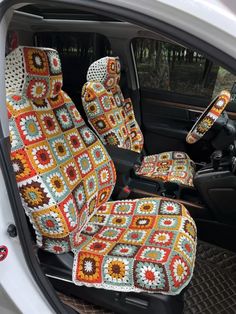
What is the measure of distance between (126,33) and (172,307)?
2089mm

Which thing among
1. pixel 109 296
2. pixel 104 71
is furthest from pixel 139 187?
pixel 109 296

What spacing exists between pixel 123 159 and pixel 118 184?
149 mm

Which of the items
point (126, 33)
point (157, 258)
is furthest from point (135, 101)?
point (157, 258)

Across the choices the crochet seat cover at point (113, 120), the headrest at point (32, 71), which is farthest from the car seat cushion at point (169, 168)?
the headrest at point (32, 71)

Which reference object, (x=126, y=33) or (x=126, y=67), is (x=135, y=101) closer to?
(x=126, y=67)

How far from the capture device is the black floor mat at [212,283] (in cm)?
168

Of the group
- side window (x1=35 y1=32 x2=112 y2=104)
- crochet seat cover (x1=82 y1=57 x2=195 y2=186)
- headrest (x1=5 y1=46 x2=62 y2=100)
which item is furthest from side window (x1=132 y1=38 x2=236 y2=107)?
headrest (x1=5 y1=46 x2=62 y2=100)

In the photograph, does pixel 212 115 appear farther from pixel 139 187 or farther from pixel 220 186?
pixel 139 187

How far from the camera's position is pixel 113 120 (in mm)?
2379

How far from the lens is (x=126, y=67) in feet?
9.77

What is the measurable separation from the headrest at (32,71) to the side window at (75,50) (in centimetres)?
171

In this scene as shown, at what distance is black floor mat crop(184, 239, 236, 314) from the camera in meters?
1.68

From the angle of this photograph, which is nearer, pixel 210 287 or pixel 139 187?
pixel 210 287

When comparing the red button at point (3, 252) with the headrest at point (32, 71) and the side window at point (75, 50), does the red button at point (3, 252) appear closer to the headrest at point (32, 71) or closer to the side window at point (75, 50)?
the headrest at point (32, 71)
